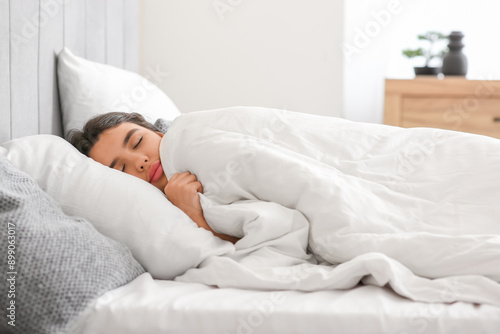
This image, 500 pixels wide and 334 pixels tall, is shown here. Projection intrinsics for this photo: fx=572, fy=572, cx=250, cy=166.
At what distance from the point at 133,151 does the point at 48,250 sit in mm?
483

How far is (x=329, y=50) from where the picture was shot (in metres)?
2.78

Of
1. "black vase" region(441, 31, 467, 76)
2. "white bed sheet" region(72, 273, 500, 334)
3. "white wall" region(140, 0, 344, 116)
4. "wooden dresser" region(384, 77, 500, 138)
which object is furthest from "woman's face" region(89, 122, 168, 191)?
"black vase" region(441, 31, 467, 76)

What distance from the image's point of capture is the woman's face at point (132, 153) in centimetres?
138

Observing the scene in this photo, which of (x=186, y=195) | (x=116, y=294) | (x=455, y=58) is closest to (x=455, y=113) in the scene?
(x=455, y=58)

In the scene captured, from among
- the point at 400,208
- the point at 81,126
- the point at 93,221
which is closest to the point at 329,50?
the point at 81,126

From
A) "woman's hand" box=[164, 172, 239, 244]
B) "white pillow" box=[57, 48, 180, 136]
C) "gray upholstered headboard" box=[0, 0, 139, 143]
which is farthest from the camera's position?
"white pillow" box=[57, 48, 180, 136]

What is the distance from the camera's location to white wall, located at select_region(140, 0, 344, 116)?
109 inches

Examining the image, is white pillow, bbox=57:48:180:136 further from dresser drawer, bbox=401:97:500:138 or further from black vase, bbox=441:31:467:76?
black vase, bbox=441:31:467:76

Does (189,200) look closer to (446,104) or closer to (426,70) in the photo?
(446,104)

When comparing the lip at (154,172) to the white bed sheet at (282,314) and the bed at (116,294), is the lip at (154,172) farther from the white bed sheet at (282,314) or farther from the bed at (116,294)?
the white bed sheet at (282,314)

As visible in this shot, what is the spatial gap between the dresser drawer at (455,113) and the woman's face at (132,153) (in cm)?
176

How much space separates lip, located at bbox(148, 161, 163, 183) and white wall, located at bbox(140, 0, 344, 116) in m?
1.52

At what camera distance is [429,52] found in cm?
318

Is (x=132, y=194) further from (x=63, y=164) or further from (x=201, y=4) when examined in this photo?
(x=201, y=4)
